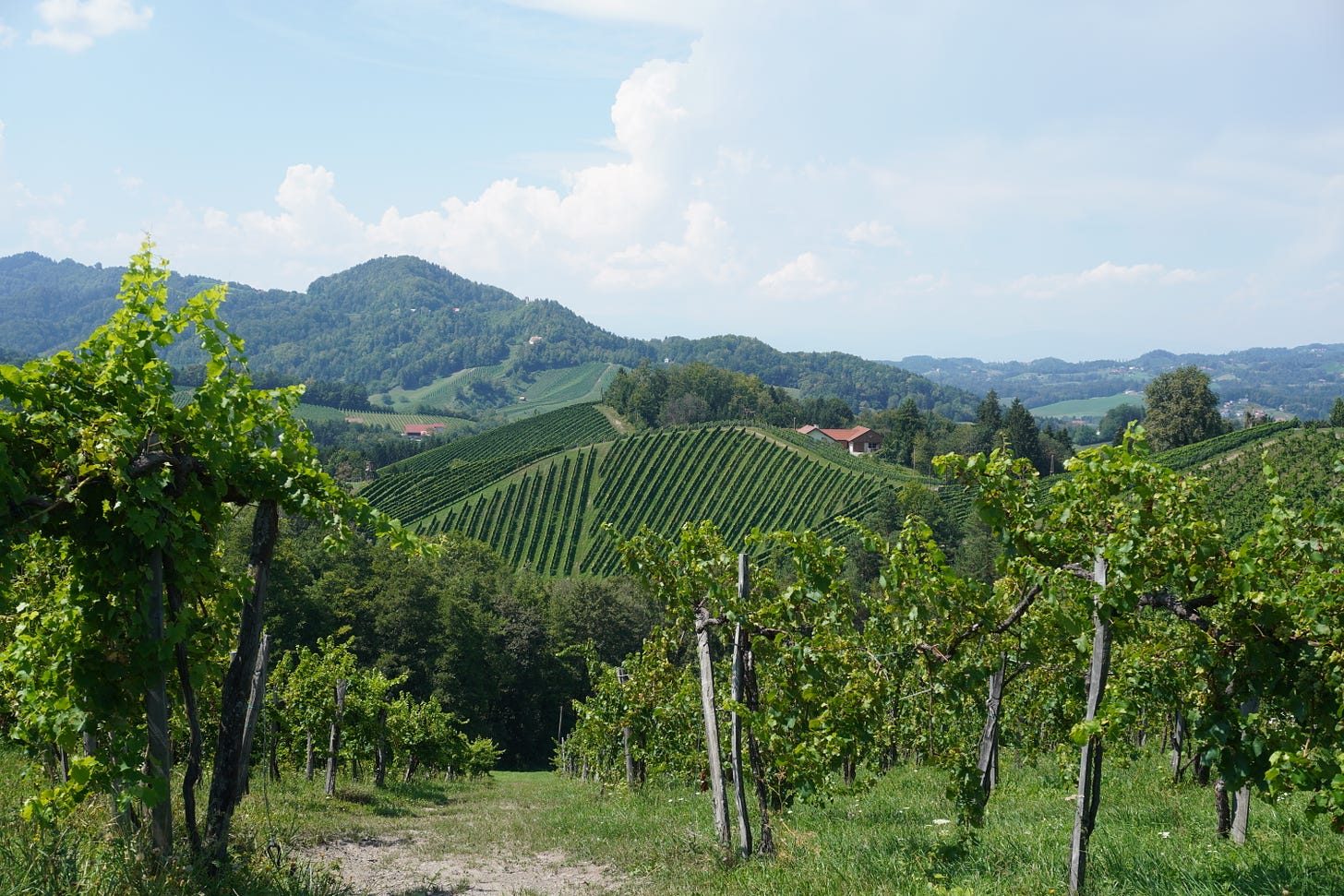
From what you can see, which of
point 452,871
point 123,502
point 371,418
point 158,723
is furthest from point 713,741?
point 371,418

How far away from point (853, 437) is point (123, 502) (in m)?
115

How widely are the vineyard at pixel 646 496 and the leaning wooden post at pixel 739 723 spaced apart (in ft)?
198

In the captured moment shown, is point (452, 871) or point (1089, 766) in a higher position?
point (1089, 766)

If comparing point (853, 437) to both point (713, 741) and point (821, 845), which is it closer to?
point (713, 741)

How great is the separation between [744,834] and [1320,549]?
487cm

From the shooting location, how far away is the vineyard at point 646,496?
7344 cm

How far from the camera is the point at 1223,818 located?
6.64 m

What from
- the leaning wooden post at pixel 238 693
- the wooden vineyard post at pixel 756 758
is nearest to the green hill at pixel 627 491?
the wooden vineyard post at pixel 756 758

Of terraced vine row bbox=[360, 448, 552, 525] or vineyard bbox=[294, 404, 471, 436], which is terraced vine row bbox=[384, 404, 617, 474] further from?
vineyard bbox=[294, 404, 471, 436]

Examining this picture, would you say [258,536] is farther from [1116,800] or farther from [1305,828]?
[1116,800]

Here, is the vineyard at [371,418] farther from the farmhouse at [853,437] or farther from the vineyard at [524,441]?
the farmhouse at [853,437]

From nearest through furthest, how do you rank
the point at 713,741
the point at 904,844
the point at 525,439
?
the point at 904,844, the point at 713,741, the point at 525,439

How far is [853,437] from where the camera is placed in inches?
4535

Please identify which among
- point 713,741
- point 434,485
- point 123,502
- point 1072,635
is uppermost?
point 123,502
